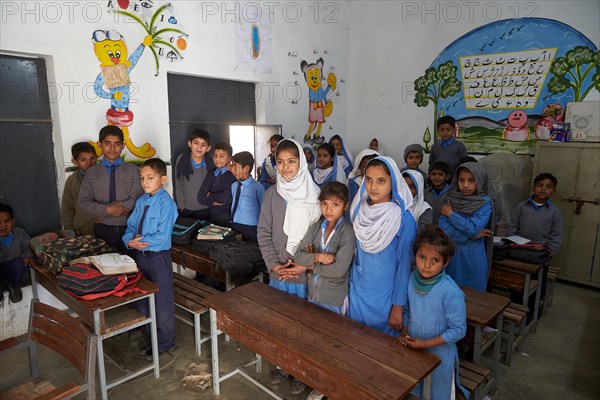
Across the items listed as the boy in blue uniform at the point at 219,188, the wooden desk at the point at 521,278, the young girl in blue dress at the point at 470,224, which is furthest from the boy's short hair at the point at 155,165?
the wooden desk at the point at 521,278

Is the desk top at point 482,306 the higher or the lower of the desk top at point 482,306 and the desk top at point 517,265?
the higher

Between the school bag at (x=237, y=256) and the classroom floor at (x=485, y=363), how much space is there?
2.24ft

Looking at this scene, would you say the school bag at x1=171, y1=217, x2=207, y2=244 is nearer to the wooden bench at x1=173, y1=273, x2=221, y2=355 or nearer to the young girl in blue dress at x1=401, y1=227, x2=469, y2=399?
the wooden bench at x1=173, y1=273, x2=221, y2=355

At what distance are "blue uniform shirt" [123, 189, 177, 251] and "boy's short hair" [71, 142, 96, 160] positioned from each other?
3.60ft

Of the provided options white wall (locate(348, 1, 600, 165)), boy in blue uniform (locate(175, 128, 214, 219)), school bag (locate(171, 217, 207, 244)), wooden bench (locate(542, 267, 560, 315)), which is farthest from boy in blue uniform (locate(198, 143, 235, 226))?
white wall (locate(348, 1, 600, 165))

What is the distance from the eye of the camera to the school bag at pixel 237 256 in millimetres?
2988

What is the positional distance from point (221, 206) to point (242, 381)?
1.55 meters

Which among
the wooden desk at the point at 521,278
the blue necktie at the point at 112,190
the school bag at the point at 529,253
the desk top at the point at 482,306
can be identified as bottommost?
the wooden desk at the point at 521,278

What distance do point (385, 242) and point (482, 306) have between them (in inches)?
33.6

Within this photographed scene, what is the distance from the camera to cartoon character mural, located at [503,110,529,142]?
538 cm

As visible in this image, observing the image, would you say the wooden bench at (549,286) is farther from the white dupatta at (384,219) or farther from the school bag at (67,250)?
the school bag at (67,250)

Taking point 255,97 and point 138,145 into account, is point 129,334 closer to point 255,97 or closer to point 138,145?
point 138,145

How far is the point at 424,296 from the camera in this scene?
2.06m

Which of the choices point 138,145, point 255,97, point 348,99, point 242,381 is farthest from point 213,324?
point 348,99
